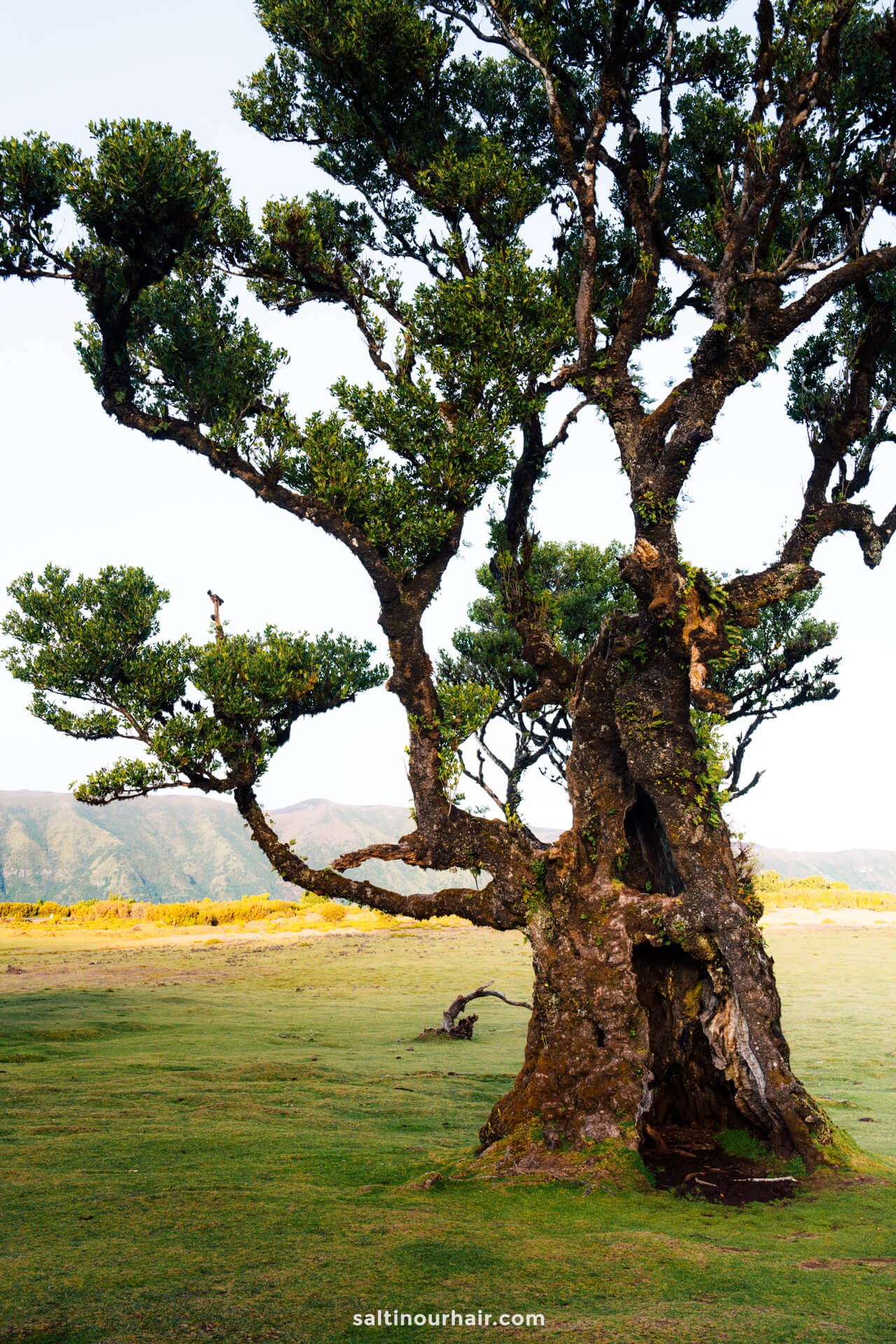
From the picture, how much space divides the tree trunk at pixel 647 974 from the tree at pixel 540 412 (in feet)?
0.11

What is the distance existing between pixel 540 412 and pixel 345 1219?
29.6ft

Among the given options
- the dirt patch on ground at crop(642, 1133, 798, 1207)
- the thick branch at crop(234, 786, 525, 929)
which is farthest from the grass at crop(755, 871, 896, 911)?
the thick branch at crop(234, 786, 525, 929)

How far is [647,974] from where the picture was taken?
956cm

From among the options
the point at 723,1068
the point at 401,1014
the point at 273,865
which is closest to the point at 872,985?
the point at 401,1014

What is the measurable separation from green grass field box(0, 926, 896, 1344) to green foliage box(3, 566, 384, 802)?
394 centimetres

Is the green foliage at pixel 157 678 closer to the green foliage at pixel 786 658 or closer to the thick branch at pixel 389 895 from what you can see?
the thick branch at pixel 389 895

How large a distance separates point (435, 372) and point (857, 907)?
51.5m

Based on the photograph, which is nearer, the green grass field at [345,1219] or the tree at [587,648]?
the green grass field at [345,1219]

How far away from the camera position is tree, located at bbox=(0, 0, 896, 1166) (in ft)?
30.0

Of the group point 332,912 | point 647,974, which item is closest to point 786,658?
point 647,974

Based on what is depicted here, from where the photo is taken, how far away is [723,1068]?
349 inches

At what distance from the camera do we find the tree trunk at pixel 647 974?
332 inches

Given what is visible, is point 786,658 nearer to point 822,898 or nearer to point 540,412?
point 540,412

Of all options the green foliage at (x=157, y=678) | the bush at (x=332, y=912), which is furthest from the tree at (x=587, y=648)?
the bush at (x=332, y=912)
